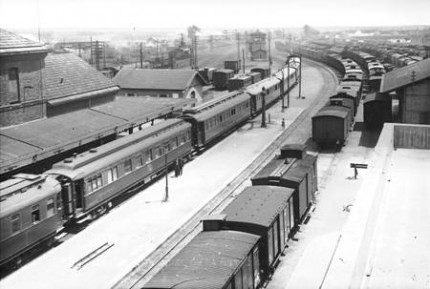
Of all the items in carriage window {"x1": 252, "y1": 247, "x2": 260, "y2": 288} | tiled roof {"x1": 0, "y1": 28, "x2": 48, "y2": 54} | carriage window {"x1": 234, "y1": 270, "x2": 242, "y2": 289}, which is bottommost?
carriage window {"x1": 252, "y1": 247, "x2": 260, "y2": 288}

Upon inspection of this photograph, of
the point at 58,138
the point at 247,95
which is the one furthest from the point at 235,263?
the point at 247,95

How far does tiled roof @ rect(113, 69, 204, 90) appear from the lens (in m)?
59.2

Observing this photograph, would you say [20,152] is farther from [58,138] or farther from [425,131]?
[425,131]

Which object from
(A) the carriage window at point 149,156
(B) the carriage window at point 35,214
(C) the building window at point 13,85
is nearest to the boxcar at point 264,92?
(A) the carriage window at point 149,156

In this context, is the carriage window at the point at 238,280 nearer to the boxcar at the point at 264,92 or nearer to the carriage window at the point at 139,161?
the carriage window at the point at 139,161

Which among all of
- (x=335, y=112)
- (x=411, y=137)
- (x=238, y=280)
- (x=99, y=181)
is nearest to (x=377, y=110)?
(x=335, y=112)

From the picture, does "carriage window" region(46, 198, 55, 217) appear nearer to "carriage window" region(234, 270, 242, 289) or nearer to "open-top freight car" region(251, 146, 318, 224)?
"open-top freight car" region(251, 146, 318, 224)

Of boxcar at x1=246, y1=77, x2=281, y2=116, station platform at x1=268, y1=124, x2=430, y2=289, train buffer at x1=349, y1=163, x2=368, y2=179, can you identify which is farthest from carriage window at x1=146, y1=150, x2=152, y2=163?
boxcar at x1=246, y1=77, x2=281, y2=116

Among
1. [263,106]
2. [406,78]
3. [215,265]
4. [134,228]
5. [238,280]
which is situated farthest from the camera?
[263,106]

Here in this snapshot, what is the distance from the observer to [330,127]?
37375mm

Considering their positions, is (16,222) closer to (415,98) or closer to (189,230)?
(189,230)

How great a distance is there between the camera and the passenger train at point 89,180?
731 inches

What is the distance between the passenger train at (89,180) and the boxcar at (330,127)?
26.2 ft

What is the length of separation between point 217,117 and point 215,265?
26.4 metres
